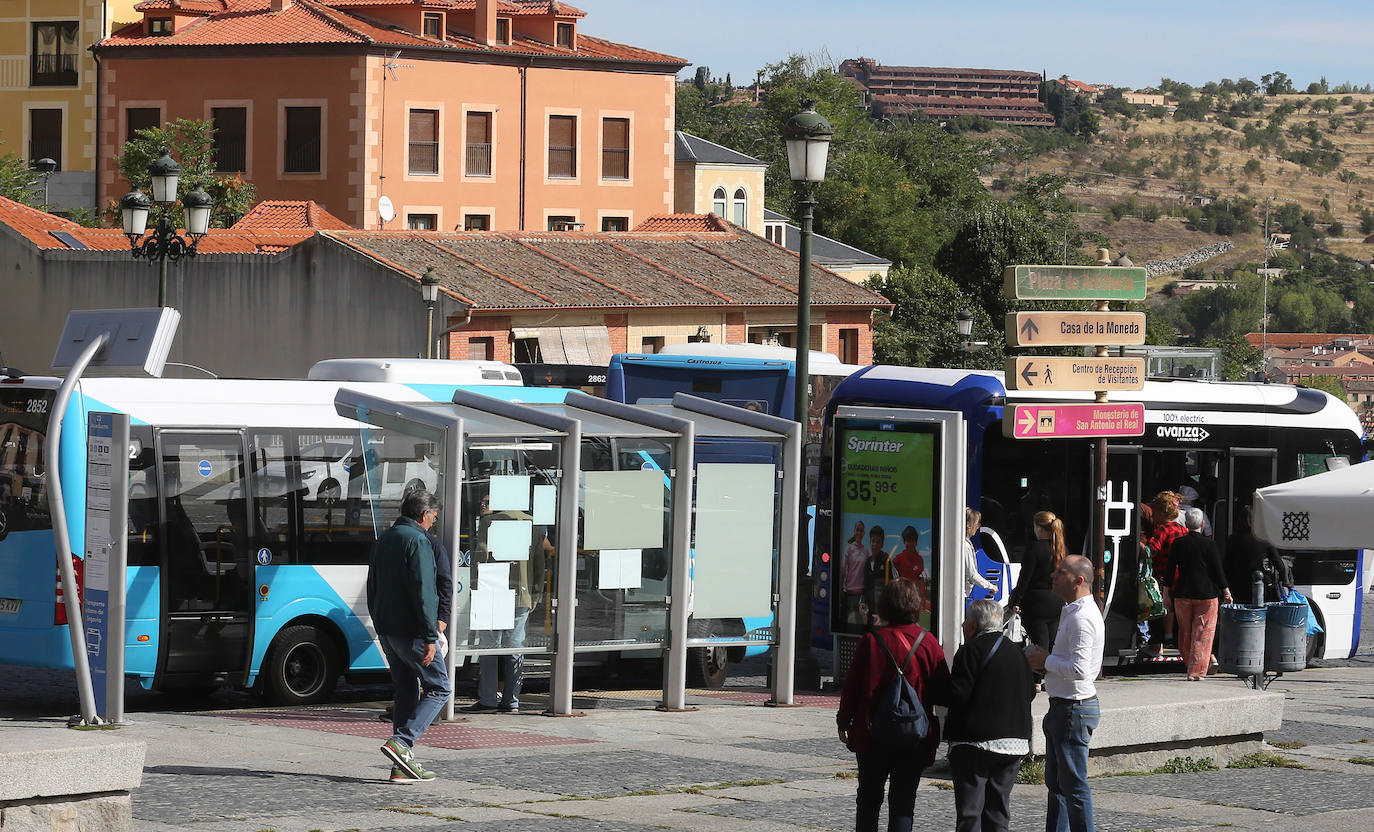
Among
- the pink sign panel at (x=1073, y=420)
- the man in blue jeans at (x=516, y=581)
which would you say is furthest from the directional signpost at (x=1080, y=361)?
the man in blue jeans at (x=516, y=581)

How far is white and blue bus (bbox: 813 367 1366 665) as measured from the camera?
17406 mm

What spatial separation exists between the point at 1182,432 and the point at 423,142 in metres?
47.3

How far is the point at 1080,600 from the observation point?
970cm

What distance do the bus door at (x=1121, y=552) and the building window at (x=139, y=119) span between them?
Answer: 51662 millimetres

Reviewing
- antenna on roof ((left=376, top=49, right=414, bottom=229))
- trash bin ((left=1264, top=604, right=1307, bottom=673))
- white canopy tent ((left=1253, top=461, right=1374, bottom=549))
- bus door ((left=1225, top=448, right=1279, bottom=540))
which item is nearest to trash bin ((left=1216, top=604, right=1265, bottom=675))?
trash bin ((left=1264, top=604, right=1307, bottom=673))

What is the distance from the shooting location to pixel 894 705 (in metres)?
8.84

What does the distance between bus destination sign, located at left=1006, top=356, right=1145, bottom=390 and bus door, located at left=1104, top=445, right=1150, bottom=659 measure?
1.77m

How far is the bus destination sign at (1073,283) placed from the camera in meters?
17.0

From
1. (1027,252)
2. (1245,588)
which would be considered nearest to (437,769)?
(1245,588)

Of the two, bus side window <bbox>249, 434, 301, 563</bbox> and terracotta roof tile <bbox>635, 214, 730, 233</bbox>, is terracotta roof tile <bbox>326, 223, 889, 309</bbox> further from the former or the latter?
Answer: bus side window <bbox>249, 434, 301, 563</bbox>

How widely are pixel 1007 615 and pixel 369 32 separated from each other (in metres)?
51.8

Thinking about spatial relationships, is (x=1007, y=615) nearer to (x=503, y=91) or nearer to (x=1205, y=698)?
(x=1205, y=698)

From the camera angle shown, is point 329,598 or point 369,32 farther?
point 369,32

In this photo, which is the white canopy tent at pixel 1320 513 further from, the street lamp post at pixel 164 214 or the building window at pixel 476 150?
the building window at pixel 476 150
